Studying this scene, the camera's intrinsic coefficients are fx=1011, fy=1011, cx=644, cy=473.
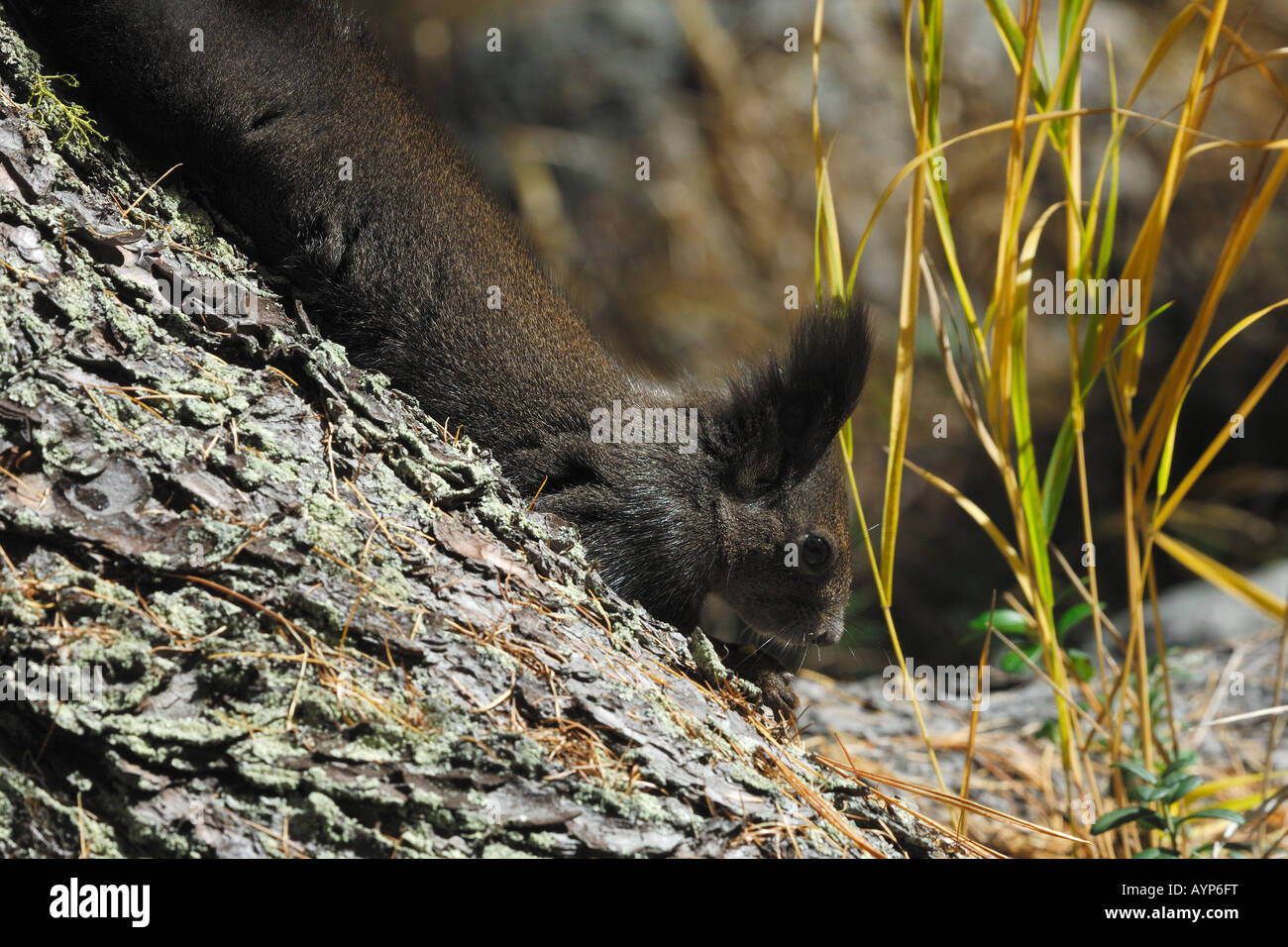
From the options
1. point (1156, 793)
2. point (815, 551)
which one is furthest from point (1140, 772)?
point (815, 551)

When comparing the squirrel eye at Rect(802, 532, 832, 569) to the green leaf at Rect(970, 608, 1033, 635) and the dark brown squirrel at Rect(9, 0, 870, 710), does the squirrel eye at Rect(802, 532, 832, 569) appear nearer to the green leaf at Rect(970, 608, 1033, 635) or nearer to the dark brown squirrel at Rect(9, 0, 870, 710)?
the dark brown squirrel at Rect(9, 0, 870, 710)

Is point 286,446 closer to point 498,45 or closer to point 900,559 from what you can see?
point 900,559

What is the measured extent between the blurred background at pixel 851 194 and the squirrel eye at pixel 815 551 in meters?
2.65

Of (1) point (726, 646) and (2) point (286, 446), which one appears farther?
(1) point (726, 646)

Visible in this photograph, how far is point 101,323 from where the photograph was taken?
1813 millimetres

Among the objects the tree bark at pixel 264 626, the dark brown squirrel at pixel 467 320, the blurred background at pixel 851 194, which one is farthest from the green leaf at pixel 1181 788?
the blurred background at pixel 851 194

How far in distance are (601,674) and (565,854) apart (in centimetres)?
36

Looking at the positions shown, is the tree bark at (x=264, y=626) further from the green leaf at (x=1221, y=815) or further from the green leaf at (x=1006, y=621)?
the green leaf at (x=1006, y=621)

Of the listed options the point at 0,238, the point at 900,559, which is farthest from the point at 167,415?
the point at 900,559

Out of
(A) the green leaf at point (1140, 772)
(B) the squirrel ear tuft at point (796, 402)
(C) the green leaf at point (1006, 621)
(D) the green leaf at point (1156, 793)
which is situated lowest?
(D) the green leaf at point (1156, 793)

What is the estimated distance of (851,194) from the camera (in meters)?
6.32

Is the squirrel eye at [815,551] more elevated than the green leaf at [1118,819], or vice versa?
the squirrel eye at [815,551]

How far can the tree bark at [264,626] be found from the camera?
151 centimetres

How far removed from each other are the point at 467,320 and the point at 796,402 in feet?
3.20
